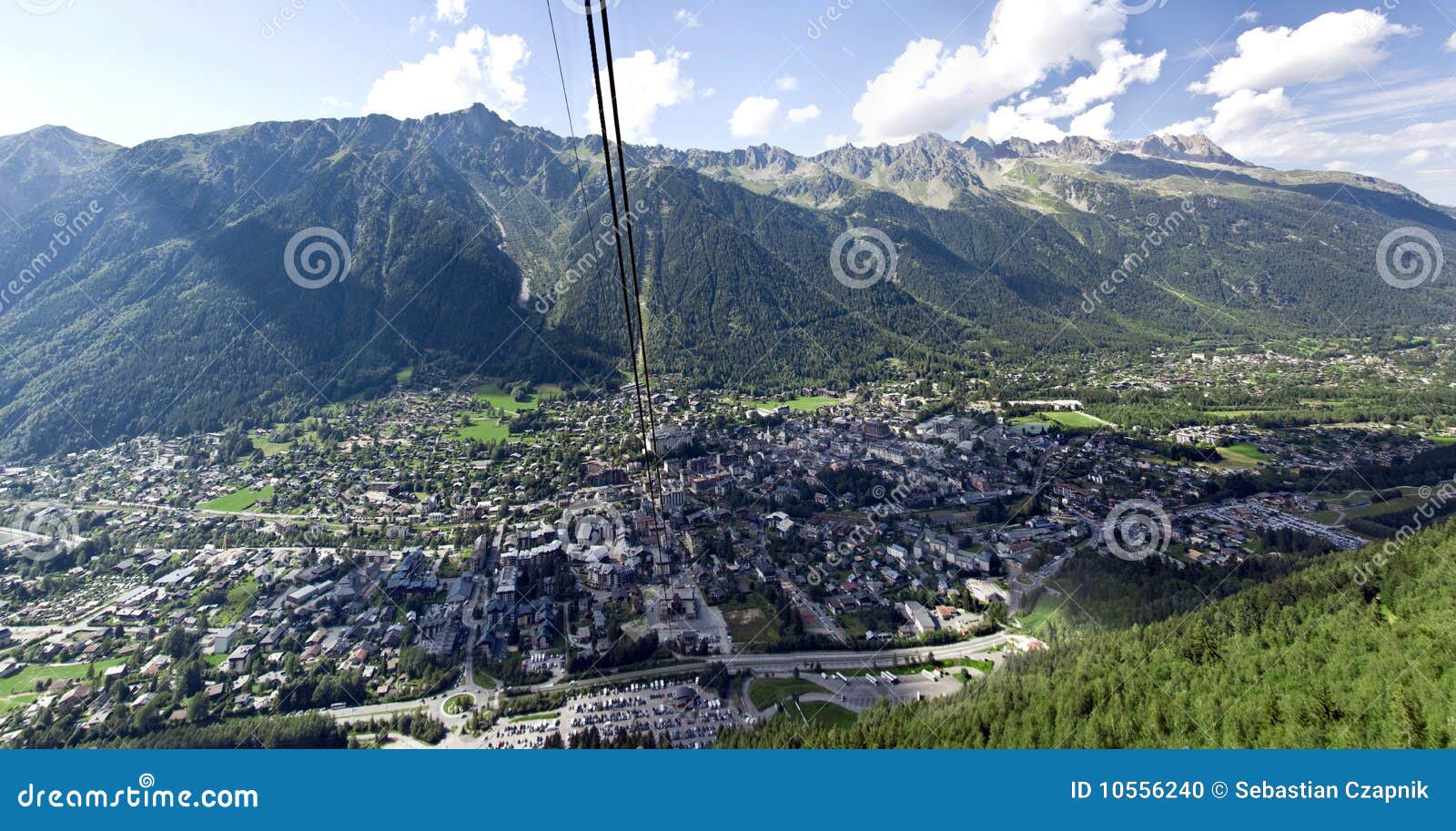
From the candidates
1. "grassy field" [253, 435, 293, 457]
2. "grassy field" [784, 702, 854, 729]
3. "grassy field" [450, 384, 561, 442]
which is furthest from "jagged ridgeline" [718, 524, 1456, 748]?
"grassy field" [253, 435, 293, 457]

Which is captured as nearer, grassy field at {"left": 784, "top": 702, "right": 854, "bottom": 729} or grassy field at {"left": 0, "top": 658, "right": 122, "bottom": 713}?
grassy field at {"left": 784, "top": 702, "right": 854, "bottom": 729}

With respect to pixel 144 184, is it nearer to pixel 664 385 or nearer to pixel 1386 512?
pixel 664 385

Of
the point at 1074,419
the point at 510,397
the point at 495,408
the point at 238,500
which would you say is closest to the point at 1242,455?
the point at 1074,419

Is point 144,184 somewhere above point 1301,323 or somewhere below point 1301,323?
above

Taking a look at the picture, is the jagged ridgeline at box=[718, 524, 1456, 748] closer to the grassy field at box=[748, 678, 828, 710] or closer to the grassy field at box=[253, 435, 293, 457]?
the grassy field at box=[748, 678, 828, 710]

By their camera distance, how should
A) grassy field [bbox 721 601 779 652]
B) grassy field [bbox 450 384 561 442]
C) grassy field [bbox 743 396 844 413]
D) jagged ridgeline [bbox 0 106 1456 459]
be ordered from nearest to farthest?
grassy field [bbox 721 601 779 652] < grassy field [bbox 450 384 561 442] < grassy field [bbox 743 396 844 413] < jagged ridgeline [bbox 0 106 1456 459]

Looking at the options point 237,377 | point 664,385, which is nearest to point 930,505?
point 664,385
